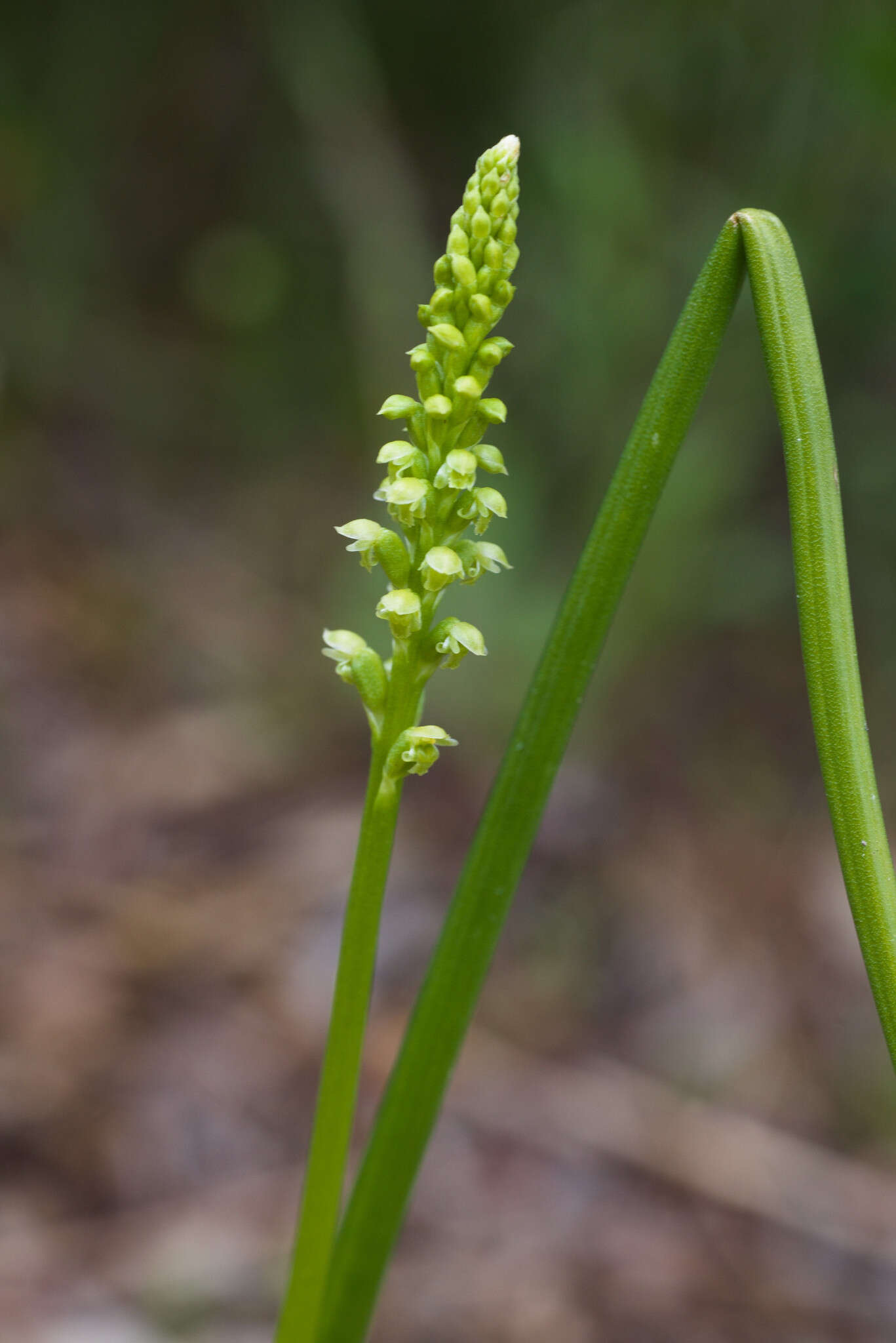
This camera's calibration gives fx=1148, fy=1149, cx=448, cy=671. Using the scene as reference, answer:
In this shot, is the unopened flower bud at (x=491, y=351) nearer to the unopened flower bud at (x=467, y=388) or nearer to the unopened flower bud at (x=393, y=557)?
the unopened flower bud at (x=467, y=388)

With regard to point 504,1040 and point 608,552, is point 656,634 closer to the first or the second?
point 504,1040

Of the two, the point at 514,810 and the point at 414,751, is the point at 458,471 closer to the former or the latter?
the point at 414,751

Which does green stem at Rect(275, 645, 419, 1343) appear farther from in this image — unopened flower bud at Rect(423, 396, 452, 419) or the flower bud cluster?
unopened flower bud at Rect(423, 396, 452, 419)

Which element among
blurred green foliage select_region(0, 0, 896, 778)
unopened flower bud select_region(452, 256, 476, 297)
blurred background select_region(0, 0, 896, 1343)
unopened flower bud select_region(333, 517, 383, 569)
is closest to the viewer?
unopened flower bud select_region(452, 256, 476, 297)

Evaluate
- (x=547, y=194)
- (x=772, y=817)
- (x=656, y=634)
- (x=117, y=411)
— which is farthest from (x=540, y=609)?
(x=117, y=411)

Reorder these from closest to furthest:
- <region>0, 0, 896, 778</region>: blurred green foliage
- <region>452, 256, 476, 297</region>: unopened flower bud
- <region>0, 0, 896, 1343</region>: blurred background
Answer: <region>452, 256, 476, 297</region>: unopened flower bud → <region>0, 0, 896, 1343</region>: blurred background → <region>0, 0, 896, 778</region>: blurred green foliage

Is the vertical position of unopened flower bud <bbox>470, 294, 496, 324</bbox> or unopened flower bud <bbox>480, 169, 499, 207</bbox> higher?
unopened flower bud <bbox>480, 169, 499, 207</bbox>

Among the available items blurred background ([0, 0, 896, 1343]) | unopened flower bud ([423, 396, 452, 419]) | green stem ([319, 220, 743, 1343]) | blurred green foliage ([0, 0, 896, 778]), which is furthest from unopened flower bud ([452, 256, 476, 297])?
blurred green foliage ([0, 0, 896, 778])

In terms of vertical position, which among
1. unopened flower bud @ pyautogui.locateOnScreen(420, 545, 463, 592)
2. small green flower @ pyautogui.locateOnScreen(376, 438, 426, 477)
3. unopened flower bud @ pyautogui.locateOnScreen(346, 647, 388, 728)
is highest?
small green flower @ pyautogui.locateOnScreen(376, 438, 426, 477)

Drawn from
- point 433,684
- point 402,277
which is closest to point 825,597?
point 433,684
